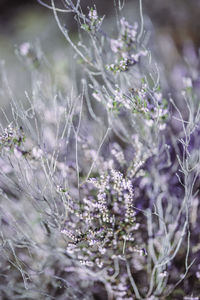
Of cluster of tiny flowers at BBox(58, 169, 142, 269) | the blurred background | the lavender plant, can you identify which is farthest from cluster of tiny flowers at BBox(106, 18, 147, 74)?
the blurred background

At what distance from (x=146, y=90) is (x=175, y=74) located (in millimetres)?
2186

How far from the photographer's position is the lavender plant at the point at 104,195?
5.98ft

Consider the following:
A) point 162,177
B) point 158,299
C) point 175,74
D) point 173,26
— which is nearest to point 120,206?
point 162,177

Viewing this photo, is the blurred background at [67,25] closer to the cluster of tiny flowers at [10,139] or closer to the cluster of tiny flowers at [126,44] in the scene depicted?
the cluster of tiny flowers at [126,44]

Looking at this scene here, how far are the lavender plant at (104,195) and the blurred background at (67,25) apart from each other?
1.76 meters

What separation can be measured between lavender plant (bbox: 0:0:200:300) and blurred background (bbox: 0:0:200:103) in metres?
1.76

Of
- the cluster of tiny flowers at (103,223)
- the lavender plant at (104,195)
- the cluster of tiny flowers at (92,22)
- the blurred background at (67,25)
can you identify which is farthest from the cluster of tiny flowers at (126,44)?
the blurred background at (67,25)

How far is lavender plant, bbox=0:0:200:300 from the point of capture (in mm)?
1822

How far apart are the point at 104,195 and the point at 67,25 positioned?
4593 mm

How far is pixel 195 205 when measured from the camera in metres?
→ 2.37

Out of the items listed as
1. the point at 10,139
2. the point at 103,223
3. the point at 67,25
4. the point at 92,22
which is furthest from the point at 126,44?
the point at 67,25

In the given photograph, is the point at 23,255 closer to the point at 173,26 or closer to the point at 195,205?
the point at 195,205

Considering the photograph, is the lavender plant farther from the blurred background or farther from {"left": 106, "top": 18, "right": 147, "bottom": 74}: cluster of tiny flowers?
the blurred background

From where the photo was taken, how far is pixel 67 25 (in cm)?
564
